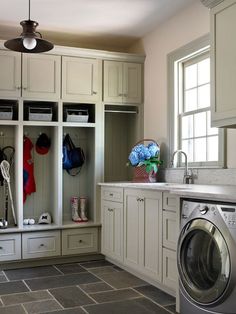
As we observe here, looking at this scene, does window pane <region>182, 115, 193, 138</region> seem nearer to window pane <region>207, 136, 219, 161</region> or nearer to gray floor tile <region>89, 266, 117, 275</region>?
window pane <region>207, 136, 219, 161</region>

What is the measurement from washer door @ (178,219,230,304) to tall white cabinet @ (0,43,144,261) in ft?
4.70

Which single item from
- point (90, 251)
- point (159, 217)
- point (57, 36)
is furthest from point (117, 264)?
point (57, 36)

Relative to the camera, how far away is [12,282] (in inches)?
149

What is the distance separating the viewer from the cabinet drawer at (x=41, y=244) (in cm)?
434

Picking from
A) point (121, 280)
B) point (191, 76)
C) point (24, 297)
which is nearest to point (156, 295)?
point (121, 280)

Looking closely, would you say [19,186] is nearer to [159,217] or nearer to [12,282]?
[12,282]

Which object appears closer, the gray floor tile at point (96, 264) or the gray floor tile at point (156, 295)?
the gray floor tile at point (156, 295)

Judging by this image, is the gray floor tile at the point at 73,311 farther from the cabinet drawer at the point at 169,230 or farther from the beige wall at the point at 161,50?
the beige wall at the point at 161,50

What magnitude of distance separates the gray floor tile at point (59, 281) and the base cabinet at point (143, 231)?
0.41m

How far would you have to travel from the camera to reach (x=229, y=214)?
2.38 m

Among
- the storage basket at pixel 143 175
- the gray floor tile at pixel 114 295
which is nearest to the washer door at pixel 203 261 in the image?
the gray floor tile at pixel 114 295

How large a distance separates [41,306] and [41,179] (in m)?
1.96

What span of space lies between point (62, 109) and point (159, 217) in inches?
72.6

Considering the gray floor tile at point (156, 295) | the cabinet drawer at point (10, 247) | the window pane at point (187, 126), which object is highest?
the window pane at point (187, 126)
